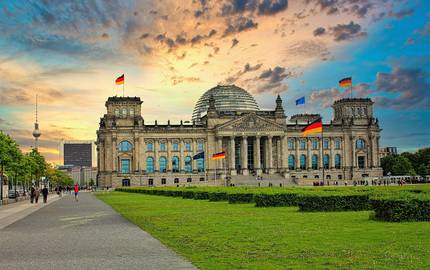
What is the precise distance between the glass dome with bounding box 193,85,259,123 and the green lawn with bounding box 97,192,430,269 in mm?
144636

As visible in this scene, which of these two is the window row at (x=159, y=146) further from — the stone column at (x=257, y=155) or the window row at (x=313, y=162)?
the window row at (x=313, y=162)

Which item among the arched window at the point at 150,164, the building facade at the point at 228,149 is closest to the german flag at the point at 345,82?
the building facade at the point at 228,149

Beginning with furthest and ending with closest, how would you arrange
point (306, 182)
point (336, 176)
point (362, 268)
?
1. point (336, 176)
2. point (306, 182)
3. point (362, 268)

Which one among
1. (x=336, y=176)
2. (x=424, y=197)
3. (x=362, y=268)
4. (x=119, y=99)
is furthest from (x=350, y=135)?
(x=362, y=268)

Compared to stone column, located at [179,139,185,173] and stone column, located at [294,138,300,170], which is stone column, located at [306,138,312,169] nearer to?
stone column, located at [294,138,300,170]

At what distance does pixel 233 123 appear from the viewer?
159000 millimetres

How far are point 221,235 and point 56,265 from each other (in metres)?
9.02

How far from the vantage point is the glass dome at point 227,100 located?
581ft

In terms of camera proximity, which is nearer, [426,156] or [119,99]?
[119,99]

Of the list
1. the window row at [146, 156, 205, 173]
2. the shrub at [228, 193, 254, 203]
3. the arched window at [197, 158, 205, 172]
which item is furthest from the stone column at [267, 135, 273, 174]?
the shrub at [228, 193, 254, 203]

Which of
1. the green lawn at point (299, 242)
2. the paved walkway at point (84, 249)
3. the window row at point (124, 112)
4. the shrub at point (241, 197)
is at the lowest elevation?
the paved walkway at point (84, 249)

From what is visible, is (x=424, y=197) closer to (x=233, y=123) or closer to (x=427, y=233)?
(x=427, y=233)

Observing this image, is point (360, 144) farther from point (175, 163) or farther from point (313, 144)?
point (175, 163)

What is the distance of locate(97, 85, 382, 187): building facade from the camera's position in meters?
157
